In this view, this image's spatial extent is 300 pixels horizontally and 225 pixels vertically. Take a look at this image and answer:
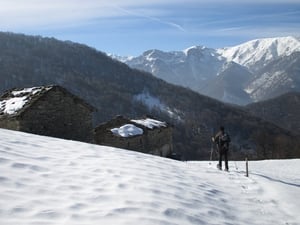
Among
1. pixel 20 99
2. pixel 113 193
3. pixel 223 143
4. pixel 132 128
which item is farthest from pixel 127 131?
pixel 113 193

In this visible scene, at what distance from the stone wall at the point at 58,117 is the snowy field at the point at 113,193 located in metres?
7.03

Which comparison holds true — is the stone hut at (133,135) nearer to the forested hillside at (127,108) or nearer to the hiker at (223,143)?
the hiker at (223,143)

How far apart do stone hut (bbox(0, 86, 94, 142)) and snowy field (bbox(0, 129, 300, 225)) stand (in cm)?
704

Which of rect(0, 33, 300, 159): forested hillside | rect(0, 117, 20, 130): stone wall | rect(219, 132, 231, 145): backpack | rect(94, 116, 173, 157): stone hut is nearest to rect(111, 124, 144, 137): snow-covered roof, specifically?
rect(94, 116, 173, 157): stone hut

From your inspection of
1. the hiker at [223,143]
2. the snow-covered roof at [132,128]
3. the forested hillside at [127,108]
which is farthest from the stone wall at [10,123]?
the forested hillside at [127,108]

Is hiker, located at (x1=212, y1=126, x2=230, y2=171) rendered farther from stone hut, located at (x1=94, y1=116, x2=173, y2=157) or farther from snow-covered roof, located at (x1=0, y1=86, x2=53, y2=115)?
stone hut, located at (x1=94, y1=116, x2=173, y2=157)

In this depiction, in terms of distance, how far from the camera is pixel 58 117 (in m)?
22.0

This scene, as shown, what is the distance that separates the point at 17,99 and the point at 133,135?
40.9 ft

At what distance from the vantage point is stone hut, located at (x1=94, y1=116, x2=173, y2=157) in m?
33.1

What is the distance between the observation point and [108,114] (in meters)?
150

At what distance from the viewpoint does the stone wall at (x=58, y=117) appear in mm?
20906

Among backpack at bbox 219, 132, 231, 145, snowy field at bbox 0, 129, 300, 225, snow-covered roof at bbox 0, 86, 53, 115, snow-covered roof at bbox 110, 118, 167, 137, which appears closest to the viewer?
snowy field at bbox 0, 129, 300, 225

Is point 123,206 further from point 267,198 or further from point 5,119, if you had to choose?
point 5,119

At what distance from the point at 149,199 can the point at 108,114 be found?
14120cm
